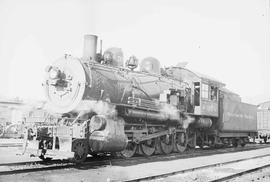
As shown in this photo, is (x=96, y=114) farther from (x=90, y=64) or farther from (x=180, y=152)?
(x=180, y=152)

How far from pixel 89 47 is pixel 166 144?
5.17m

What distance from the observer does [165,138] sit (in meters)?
12.6

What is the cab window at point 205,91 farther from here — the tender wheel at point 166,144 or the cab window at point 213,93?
the tender wheel at point 166,144

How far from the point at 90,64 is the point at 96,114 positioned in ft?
5.16

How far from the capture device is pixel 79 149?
8.78 metres

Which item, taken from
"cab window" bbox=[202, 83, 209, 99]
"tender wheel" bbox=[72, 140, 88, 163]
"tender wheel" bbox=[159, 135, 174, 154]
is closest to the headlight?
"tender wheel" bbox=[72, 140, 88, 163]

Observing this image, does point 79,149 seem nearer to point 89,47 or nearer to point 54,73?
point 54,73

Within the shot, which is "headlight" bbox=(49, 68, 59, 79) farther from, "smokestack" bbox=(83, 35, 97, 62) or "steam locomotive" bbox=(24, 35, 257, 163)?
"smokestack" bbox=(83, 35, 97, 62)

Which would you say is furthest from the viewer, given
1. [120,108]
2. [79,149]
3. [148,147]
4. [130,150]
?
[148,147]

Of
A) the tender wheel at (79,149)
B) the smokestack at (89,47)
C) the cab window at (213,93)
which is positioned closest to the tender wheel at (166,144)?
the cab window at (213,93)

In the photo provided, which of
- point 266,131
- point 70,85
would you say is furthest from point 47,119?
point 266,131

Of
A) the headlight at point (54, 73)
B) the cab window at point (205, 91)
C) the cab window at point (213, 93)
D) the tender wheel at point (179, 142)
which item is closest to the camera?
the headlight at point (54, 73)

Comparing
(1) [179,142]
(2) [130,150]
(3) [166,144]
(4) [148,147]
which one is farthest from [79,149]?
(1) [179,142]

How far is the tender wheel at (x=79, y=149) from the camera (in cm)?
864
